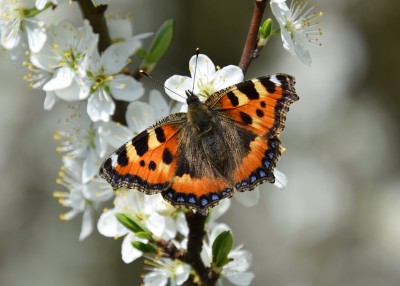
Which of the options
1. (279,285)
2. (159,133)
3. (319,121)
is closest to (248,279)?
(159,133)

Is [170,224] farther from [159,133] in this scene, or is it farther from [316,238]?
[316,238]

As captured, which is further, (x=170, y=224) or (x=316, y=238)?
(x=316, y=238)

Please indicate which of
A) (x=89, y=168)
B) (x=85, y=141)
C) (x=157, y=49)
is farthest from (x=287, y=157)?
(x=89, y=168)

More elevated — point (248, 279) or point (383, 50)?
point (248, 279)

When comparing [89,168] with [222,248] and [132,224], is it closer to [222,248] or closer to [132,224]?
[132,224]

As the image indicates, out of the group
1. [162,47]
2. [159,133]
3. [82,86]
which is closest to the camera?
[159,133]

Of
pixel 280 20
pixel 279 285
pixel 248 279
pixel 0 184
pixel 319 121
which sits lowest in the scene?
pixel 279 285
